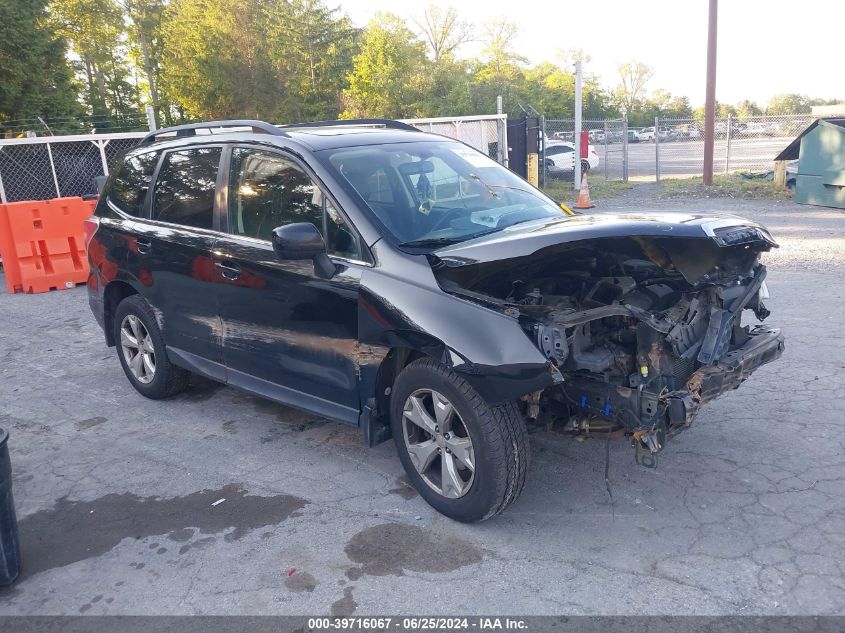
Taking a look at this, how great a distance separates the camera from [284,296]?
4324mm

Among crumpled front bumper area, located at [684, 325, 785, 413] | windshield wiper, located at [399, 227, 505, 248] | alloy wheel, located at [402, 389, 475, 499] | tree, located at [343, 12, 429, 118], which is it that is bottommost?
alloy wheel, located at [402, 389, 475, 499]

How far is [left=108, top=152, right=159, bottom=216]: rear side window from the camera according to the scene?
557 cm

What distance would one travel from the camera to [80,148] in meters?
12.3

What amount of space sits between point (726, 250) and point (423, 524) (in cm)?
205

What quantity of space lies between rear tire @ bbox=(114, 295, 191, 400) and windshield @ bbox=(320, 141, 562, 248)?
217 cm

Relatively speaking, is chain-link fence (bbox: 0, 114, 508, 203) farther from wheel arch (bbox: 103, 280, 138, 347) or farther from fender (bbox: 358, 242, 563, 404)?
fender (bbox: 358, 242, 563, 404)

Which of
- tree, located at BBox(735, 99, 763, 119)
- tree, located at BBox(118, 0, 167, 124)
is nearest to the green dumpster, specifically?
tree, located at BBox(118, 0, 167, 124)

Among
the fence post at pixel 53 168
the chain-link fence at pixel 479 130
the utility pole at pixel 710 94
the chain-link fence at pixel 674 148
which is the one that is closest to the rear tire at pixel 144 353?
the fence post at pixel 53 168

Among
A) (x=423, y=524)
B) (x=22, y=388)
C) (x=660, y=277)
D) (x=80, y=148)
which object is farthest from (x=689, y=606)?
(x=80, y=148)

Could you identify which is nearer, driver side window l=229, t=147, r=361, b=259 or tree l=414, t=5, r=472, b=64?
driver side window l=229, t=147, r=361, b=259

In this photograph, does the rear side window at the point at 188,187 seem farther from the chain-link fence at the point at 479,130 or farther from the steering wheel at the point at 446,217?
the chain-link fence at the point at 479,130

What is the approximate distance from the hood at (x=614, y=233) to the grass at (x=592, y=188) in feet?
46.9

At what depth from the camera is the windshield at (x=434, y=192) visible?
163 inches

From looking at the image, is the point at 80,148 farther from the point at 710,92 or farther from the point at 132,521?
the point at 710,92
